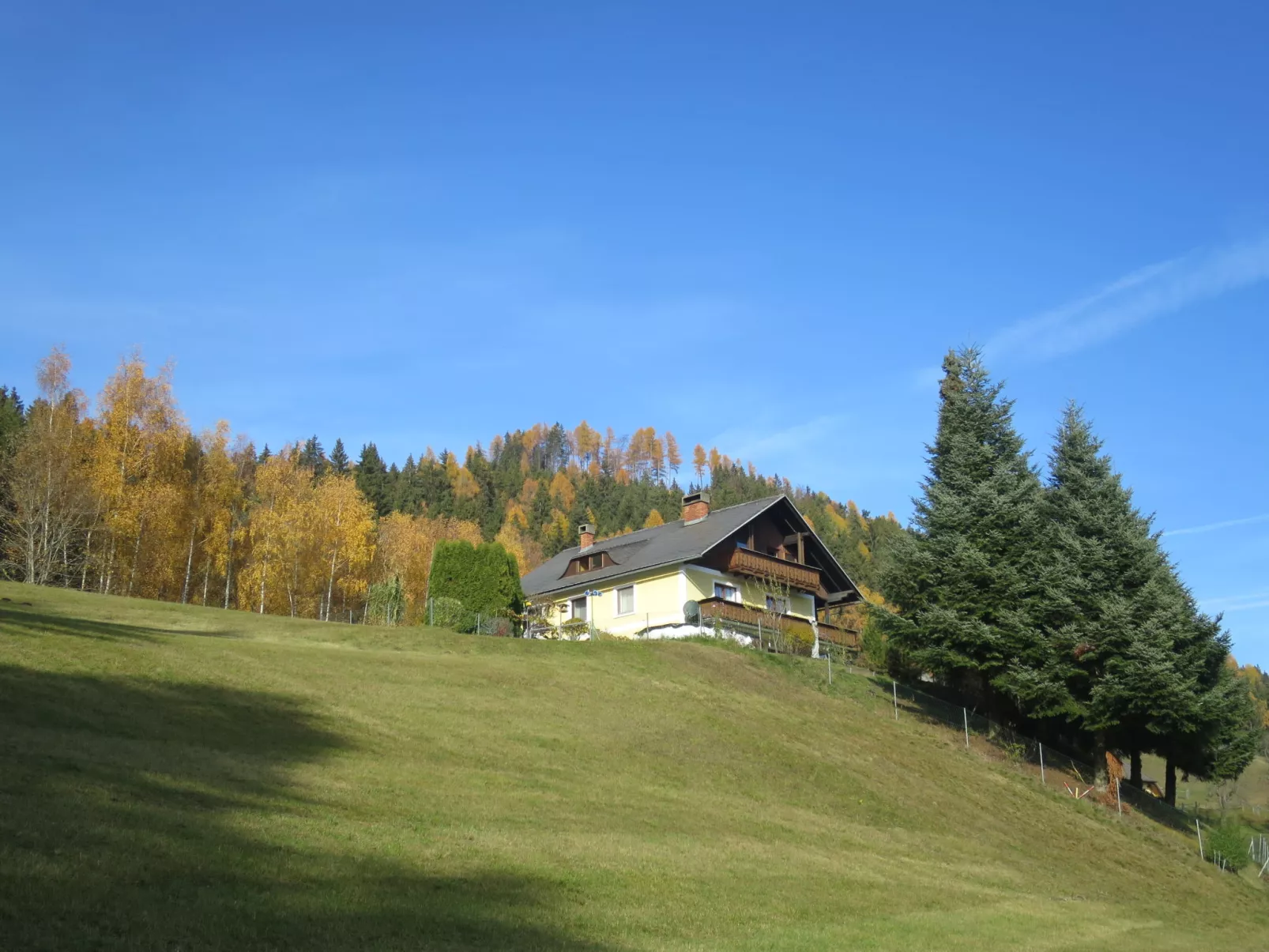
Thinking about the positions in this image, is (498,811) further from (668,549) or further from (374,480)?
(374,480)

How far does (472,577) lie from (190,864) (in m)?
34.1

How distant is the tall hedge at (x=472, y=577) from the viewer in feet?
147

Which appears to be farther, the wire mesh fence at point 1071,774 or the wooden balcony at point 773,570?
the wooden balcony at point 773,570

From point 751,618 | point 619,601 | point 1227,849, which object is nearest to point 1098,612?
point 1227,849

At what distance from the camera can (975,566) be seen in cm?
4184

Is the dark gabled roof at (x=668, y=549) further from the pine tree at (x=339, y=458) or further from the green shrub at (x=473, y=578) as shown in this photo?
the pine tree at (x=339, y=458)

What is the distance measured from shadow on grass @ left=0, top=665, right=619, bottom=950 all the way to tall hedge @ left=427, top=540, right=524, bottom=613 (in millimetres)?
26171

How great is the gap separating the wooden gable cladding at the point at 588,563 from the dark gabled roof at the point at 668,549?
0.74 feet

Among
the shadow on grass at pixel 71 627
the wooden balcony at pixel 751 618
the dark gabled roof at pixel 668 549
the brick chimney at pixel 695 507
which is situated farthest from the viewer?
the brick chimney at pixel 695 507

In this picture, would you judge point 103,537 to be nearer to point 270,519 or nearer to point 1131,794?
point 270,519

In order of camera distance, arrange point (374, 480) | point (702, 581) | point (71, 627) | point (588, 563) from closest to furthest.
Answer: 1. point (71, 627)
2. point (702, 581)
3. point (588, 563)
4. point (374, 480)

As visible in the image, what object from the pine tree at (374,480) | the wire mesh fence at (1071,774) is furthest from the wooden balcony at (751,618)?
the pine tree at (374,480)

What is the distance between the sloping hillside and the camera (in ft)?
36.3

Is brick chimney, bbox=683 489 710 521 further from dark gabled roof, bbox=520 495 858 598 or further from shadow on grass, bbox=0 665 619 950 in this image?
shadow on grass, bbox=0 665 619 950
